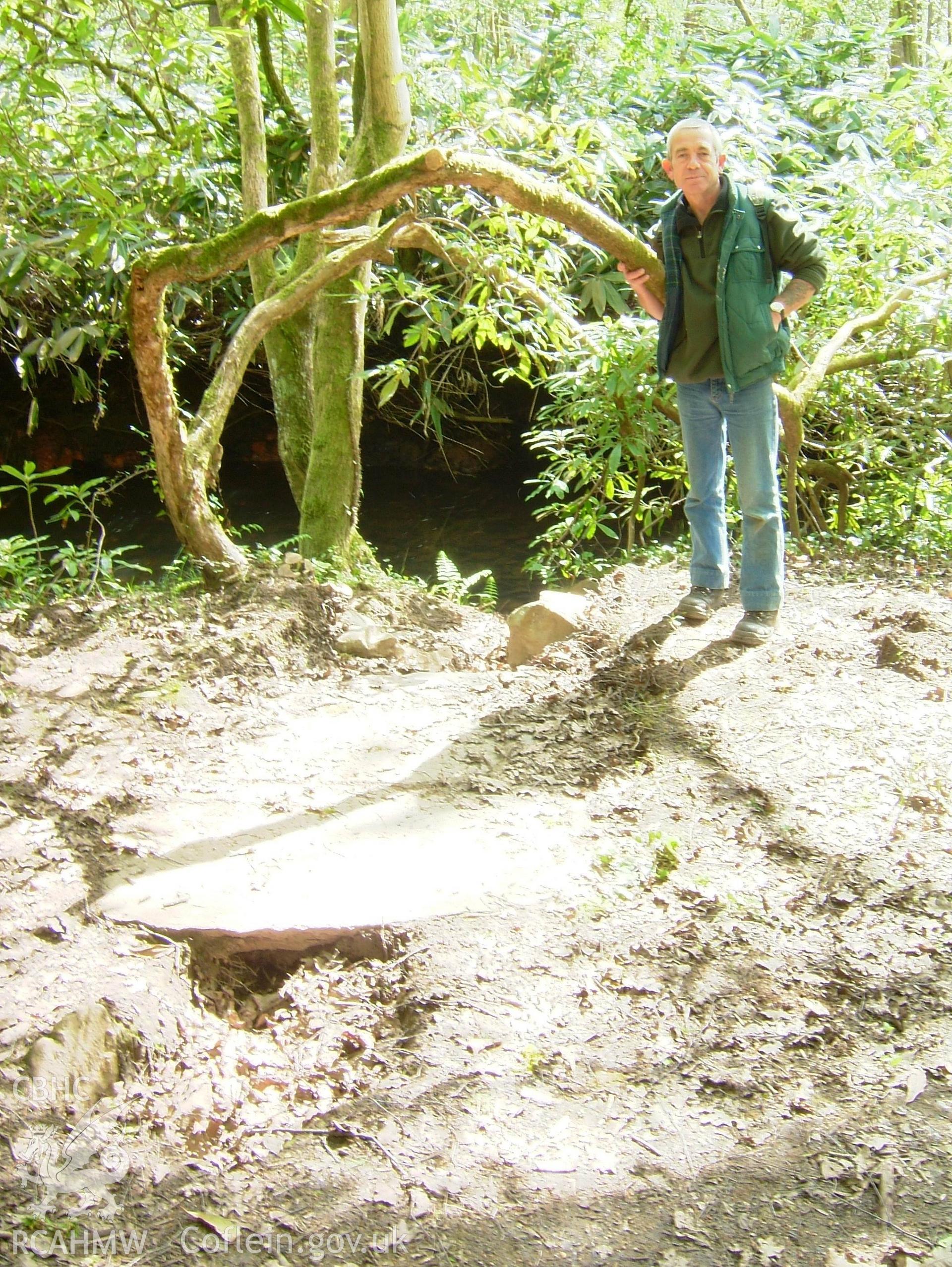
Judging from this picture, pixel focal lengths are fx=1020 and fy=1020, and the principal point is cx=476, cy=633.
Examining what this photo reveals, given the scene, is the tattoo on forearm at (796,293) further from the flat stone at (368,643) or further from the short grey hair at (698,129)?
the flat stone at (368,643)

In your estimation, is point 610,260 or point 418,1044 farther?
point 610,260

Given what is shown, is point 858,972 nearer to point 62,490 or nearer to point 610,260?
point 62,490

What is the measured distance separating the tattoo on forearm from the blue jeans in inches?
11.3

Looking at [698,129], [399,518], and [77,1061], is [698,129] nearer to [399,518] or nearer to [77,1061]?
[77,1061]

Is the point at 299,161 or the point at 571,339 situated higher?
the point at 299,161

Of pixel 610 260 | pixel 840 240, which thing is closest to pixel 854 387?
pixel 840 240

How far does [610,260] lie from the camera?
7.67 m

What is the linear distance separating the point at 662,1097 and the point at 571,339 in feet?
14.7

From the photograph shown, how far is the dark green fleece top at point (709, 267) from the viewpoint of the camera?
Answer: 3.75m

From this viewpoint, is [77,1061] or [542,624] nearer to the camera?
[77,1061]

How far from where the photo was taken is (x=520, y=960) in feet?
8.41

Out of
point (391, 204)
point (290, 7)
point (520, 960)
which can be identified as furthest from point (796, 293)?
point (520, 960)

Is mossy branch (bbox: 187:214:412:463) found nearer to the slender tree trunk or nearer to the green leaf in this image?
the slender tree trunk

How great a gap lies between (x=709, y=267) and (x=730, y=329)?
0.26m
